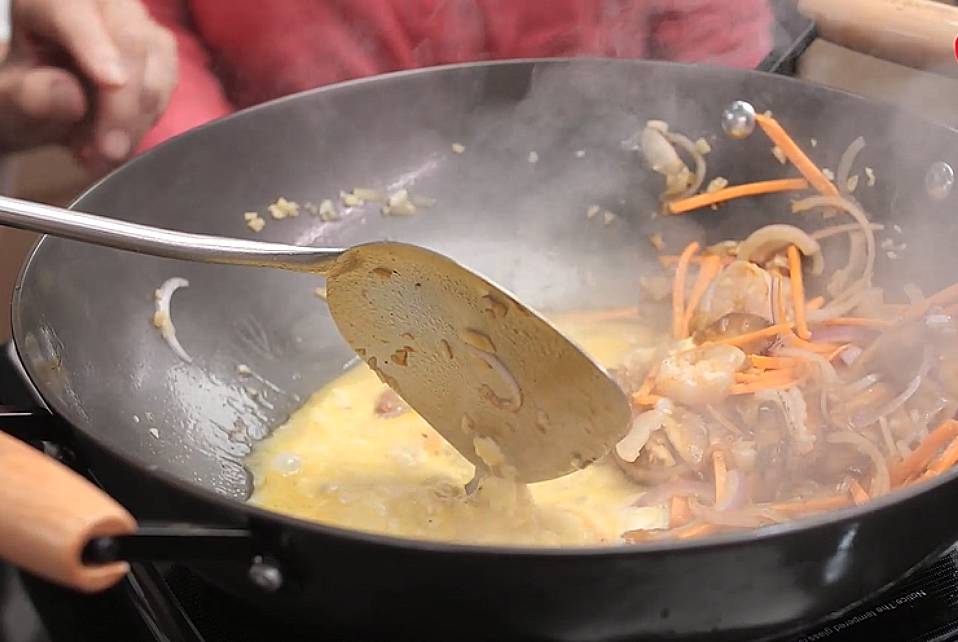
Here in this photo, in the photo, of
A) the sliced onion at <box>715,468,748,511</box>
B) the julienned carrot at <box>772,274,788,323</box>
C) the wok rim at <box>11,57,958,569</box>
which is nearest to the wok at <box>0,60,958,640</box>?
the wok rim at <box>11,57,958,569</box>

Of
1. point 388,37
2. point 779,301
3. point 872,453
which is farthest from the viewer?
point 388,37

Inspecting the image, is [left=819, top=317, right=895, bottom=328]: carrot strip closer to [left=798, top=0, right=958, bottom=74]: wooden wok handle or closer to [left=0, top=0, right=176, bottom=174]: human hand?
[left=798, top=0, right=958, bottom=74]: wooden wok handle

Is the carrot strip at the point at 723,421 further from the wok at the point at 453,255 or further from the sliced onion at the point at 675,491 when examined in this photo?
the wok at the point at 453,255

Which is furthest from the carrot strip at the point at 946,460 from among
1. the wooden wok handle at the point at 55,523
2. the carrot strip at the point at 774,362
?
the wooden wok handle at the point at 55,523

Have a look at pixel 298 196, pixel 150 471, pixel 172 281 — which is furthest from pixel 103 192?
pixel 150 471

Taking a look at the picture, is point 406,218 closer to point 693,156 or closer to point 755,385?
point 693,156

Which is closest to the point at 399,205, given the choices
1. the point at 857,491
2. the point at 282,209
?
the point at 282,209

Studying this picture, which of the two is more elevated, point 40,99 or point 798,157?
point 40,99

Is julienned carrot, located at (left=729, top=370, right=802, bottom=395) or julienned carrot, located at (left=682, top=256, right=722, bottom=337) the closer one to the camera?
julienned carrot, located at (left=729, top=370, right=802, bottom=395)
